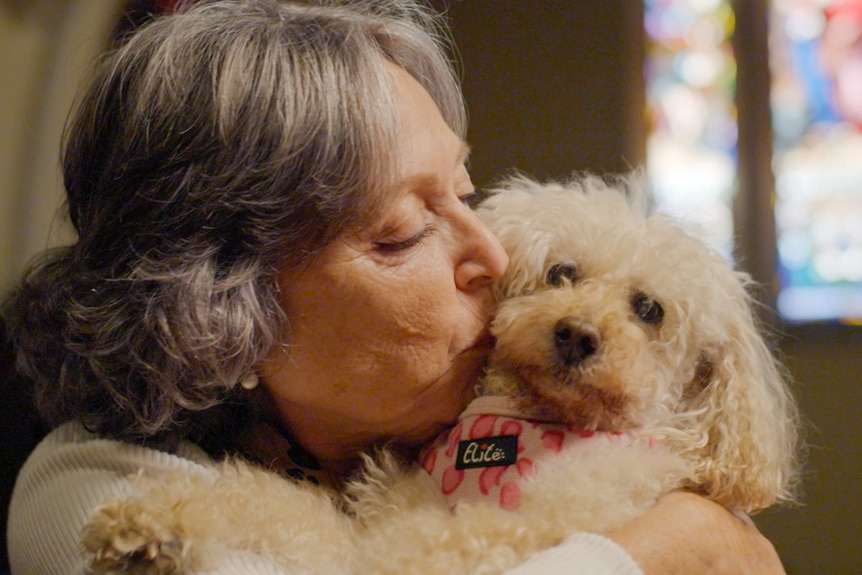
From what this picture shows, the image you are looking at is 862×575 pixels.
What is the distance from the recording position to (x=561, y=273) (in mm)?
1357

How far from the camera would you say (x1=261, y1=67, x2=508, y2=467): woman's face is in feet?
3.82

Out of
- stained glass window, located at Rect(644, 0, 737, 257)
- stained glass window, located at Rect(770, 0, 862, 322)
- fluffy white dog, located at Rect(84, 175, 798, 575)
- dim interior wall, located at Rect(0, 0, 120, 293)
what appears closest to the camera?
fluffy white dog, located at Rect(84, 175, 798, 575)

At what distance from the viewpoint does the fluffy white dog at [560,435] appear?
101cm

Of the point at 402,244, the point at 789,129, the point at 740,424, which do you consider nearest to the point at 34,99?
the point at 402,244

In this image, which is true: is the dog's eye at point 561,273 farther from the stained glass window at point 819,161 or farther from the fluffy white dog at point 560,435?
the stained glass window at point 819,161

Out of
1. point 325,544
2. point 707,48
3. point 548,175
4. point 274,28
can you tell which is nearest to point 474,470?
point 325,544

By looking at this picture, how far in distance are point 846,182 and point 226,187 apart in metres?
3.43

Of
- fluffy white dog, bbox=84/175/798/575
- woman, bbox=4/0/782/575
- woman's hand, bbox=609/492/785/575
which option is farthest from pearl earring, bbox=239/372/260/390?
woman's hand, bbox=609/492/785/575

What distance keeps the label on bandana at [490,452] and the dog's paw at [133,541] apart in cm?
42

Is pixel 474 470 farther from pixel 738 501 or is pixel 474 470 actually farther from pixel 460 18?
pixel 460 18

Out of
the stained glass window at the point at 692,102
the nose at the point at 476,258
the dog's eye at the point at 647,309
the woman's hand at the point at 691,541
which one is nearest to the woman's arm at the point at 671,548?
the woman's hand at the point at 691,541

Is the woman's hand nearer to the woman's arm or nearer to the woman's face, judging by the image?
the woman's arm

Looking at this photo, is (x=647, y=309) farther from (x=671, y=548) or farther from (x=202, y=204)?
(x=202, y=204)

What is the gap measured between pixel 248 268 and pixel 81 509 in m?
0.39
